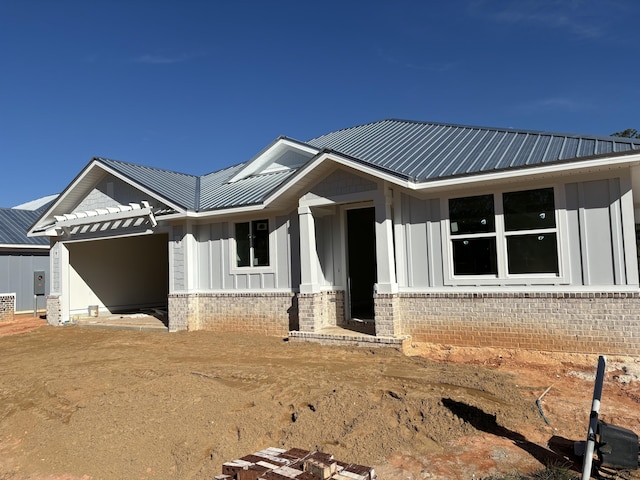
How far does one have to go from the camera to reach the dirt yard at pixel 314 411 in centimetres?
515

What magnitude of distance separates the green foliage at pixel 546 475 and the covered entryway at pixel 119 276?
15345 mm

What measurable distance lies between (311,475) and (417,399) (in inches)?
107

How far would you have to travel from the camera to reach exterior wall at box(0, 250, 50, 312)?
21.3 meters

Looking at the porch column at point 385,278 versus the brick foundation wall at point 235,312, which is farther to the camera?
the brick foundation wall at point 235,312

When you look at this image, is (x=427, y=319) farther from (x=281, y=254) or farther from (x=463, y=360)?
(x=281, y=254)

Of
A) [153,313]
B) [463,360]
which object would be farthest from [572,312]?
[153,313]

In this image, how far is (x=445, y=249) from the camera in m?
9.91

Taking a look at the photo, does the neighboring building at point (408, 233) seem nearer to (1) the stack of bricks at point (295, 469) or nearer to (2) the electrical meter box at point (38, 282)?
(1) the stack of bricks at point (295, 469)

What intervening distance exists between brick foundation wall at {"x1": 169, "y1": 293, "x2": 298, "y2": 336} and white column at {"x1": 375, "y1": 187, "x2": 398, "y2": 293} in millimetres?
2918

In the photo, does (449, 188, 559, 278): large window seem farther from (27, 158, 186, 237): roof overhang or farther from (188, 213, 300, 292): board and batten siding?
(27, 158, 186, 237): roof overhang

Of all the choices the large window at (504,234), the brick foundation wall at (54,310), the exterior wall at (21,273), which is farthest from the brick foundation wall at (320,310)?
the exterior wall at (21,273)

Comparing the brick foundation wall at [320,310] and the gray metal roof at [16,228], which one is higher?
the gray metal roof at [16,228]

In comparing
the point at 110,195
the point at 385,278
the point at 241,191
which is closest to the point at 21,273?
the point at 110,195

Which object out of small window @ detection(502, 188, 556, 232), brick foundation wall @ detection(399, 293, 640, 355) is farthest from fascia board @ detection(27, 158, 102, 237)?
small window @ detection(502, 188, 556, 232)
